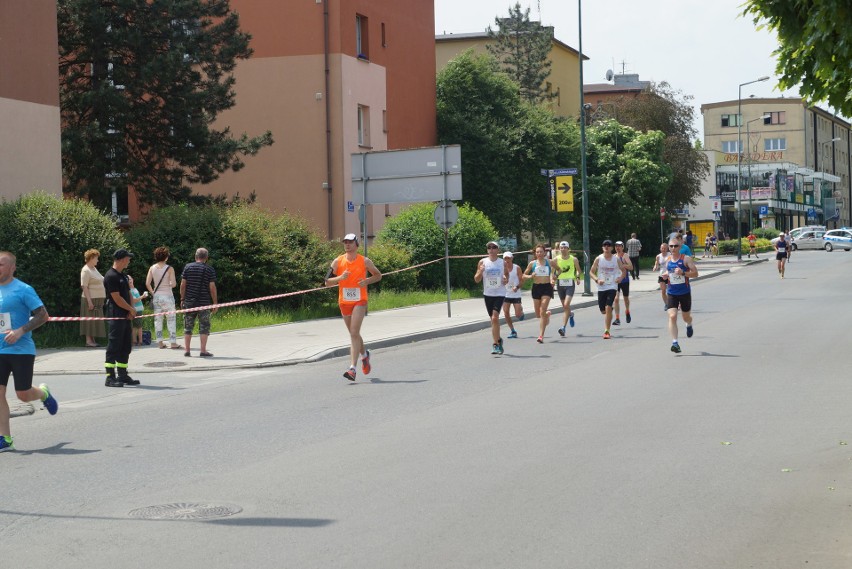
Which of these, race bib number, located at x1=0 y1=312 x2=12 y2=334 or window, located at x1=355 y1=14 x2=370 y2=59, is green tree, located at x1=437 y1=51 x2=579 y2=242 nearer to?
window, located at x1=355 y1=14 x2=370 y2=59

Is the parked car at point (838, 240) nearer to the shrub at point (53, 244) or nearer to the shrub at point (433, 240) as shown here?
the shrub at point (433, 240)

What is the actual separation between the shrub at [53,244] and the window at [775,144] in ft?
371

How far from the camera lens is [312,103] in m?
39.5

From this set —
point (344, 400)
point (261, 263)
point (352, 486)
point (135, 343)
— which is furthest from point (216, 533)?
point (261, 263)

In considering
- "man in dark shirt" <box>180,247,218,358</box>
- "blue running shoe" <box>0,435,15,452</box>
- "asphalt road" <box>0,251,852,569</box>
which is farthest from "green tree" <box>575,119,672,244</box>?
"blue running shoe" <box>0,435,15,452</box>

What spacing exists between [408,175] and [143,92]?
1150 centimetres

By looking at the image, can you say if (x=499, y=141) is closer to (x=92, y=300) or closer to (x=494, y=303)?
(x=494, y=303)

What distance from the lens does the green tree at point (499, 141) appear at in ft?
156

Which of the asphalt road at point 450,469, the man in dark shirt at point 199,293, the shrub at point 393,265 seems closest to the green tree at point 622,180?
the shrub at point 393,265

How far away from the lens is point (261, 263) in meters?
24.6

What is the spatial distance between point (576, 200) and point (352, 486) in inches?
1853

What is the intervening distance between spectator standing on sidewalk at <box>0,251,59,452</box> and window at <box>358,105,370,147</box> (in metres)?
31.8

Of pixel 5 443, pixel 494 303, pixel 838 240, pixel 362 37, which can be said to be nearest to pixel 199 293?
pixel 494 303

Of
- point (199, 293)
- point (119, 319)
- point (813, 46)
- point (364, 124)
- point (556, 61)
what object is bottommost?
point (119, 319)
